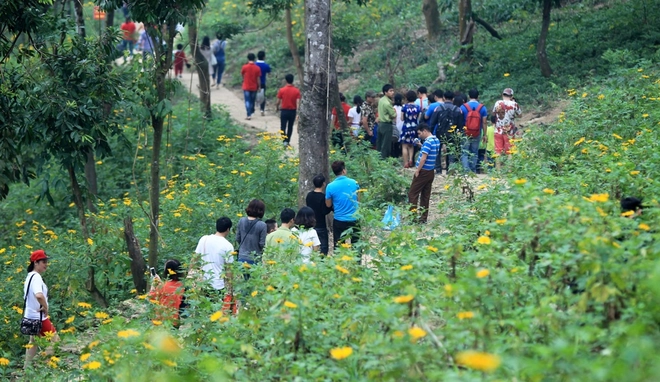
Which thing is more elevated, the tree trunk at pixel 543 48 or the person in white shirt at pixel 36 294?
the tree trunk at pixel 543 48

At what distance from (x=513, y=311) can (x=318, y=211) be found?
5269 millimetres

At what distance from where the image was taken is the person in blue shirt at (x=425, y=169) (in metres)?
11.2

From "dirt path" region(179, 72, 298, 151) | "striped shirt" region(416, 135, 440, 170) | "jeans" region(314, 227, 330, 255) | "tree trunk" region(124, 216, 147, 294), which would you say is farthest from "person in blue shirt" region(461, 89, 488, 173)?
"tree trunk" region(124, 216, 147, 294)

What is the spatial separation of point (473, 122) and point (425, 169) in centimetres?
267

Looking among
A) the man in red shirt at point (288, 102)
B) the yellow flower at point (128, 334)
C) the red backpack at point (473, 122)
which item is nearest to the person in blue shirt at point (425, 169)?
the red backpack at point (473, 122)

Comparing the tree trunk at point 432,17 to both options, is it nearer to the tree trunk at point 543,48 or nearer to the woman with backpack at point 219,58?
the tree trunk at point 543,48

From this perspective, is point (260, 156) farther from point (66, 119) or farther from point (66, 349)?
point (66, 349)

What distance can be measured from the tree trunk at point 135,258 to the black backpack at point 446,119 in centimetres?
534

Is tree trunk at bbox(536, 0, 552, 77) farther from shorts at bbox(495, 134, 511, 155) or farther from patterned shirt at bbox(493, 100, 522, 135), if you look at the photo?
shorts at bbox(495, 134, 511, 155)

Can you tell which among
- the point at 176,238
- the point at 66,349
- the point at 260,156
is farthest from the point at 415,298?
the point at 260,156

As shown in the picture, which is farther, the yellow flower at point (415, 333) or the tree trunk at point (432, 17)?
the tree trunk at point (432, 17)

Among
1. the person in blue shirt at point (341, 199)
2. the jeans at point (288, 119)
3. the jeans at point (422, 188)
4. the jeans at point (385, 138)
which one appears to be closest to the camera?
the person in blue shirt at point (341, 199)

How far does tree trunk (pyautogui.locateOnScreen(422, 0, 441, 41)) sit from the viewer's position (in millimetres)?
21797

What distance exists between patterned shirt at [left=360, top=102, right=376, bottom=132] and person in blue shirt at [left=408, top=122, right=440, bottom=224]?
3912 millimetres
